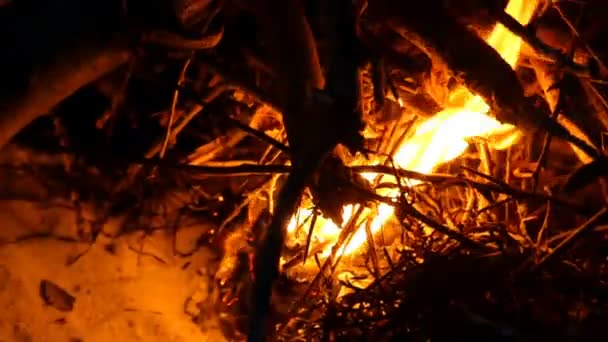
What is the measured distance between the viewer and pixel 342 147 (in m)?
1.65

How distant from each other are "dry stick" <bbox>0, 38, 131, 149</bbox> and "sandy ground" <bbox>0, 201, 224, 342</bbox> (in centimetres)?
22

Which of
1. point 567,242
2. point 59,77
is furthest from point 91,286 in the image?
point 567,242

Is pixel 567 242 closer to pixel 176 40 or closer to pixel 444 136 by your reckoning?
pixel 444 136

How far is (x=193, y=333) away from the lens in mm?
1781

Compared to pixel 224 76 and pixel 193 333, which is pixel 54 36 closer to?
pixel 224 76

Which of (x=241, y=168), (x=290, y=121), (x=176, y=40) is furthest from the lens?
(x=176, y=40)

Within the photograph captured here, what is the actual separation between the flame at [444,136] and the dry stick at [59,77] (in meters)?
0.54

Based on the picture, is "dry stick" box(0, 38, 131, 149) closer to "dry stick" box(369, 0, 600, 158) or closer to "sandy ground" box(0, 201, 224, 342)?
"sandy ground" box(0, 201, 224, 342)

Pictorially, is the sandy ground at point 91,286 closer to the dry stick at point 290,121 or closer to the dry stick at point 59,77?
the dry stick at point 59,77

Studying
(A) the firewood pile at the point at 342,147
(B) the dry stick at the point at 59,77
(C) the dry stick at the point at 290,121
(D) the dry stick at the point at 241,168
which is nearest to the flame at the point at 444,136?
(A) the firewood pile at the point at 342,147

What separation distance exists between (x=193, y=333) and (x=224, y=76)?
0.58m

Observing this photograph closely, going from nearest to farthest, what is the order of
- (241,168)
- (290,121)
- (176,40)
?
(290,121)
(241,168)
(176,40)

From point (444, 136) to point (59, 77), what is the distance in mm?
894

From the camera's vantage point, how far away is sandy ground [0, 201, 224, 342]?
5.31ft
